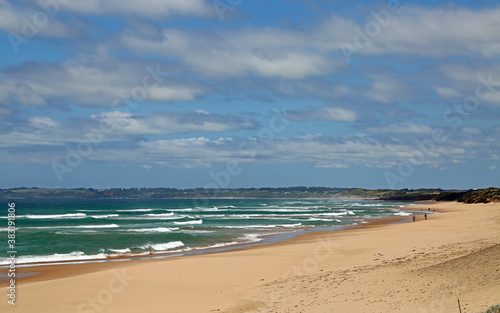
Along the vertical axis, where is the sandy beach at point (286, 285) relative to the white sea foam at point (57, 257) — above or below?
above

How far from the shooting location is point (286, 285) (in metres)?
15.5

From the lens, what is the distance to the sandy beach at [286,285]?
478 inches

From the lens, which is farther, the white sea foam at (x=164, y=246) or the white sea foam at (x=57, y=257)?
the white sea foam at (x=164, y=246)

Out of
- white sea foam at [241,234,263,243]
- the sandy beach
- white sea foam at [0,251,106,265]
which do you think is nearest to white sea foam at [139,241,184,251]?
white sea foam at [0,251,106,265]

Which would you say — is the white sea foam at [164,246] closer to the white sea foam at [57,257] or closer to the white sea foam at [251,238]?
the white sea foam at [57,257]

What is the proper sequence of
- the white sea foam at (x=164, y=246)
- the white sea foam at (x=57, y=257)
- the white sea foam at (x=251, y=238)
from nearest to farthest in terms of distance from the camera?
1. the white sea foam at (x=57, y=257)
2. the white sea foam at (x=164, y=246)
3. the white sea foam at (x=251, y=238)

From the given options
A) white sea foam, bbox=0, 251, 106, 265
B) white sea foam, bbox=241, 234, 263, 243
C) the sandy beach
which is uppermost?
the sandy beach

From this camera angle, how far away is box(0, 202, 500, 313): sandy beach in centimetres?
1213

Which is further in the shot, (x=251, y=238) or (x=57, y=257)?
(x=251, y=238)

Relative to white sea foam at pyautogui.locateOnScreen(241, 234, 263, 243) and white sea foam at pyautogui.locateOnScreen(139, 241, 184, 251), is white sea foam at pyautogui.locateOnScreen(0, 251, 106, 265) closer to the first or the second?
white sea foam at pyautogui.locateOnScreen(139, 241, 184, 251)

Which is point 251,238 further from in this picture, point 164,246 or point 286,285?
point 286,285

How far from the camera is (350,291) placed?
1355 centimetres

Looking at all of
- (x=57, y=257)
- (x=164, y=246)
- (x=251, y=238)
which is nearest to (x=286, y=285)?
(x=57, y=257)

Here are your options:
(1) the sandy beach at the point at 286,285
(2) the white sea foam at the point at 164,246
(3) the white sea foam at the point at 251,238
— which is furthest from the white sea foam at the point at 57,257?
(3) the white sea foam at the point at 251,238
